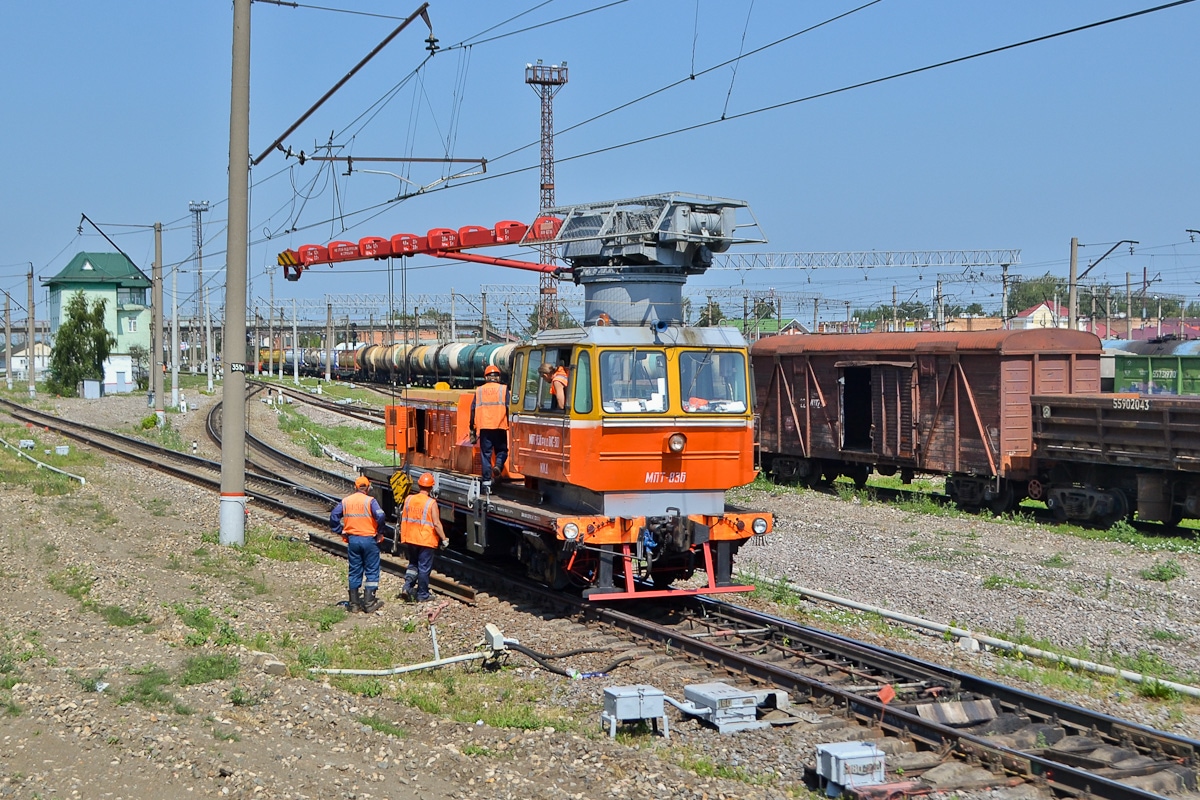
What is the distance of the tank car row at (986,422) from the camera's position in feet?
64.3

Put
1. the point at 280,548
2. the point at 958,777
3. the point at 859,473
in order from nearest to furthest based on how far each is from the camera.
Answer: the point at 958,777, the point at 280,548, the point at 859,473

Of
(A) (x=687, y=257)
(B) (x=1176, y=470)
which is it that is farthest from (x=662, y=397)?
(B) (x=1176, y=470)

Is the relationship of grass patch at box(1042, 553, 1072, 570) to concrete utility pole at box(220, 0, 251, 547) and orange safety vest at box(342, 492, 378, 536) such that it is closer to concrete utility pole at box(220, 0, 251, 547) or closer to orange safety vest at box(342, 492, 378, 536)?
orange safety vest at box(342, 492, 378, 536)

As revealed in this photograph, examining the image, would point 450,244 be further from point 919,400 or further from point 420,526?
point 919,400

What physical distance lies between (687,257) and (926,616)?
4924 mm

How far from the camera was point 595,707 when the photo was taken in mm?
9344

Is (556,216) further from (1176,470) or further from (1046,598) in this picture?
(1176,470)

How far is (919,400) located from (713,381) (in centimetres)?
1214

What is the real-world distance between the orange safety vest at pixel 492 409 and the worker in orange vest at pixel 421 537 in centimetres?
97

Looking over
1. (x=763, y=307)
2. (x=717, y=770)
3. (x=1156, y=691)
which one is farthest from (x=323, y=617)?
(x=763, y=307)

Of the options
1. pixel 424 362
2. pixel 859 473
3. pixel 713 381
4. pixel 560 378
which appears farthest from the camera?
pixel 424 362

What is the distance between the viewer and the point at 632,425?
1202 cm

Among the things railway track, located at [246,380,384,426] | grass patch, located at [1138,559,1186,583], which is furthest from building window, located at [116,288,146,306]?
grass patch, located at [1138,559,1186,583]

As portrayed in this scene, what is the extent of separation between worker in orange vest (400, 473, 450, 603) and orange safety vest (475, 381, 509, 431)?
0.97m
